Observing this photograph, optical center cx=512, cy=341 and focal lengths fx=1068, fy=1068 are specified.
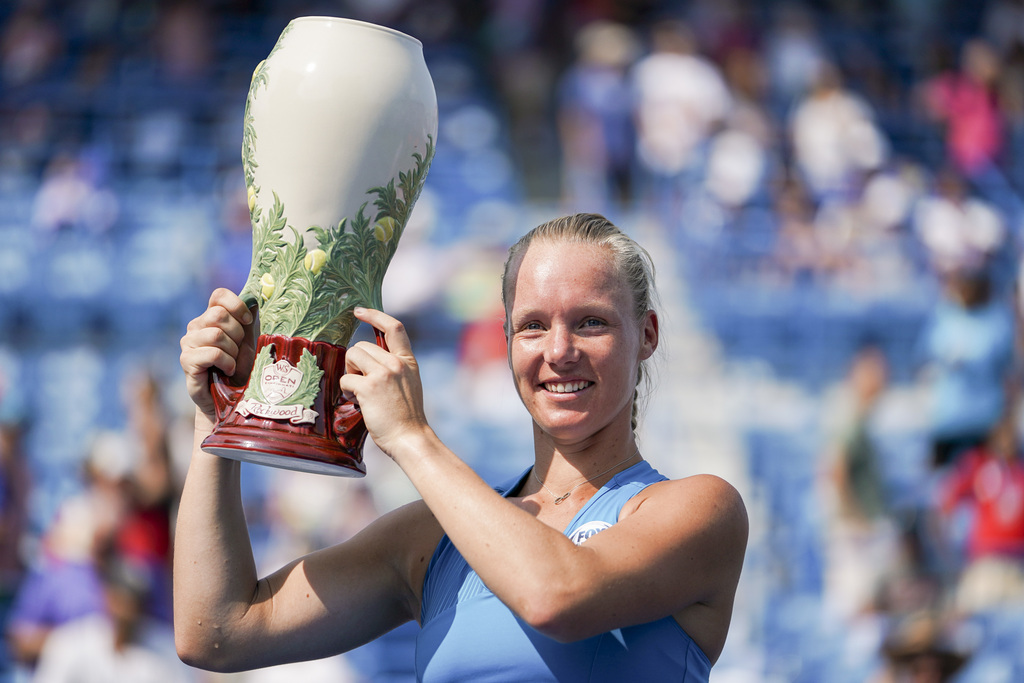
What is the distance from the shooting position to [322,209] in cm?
149

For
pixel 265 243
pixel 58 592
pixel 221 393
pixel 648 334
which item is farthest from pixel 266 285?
pixel 58 592

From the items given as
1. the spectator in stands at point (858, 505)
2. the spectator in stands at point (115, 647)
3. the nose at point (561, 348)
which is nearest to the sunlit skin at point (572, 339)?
the nose at point (561, 348)

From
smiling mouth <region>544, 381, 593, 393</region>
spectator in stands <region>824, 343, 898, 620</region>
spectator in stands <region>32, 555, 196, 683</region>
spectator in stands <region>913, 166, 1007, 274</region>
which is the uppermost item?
smiling mouth <region>544, 381, 593, 393</region>

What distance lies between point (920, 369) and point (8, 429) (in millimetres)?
4904

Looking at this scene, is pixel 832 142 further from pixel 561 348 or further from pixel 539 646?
pixel 539 646

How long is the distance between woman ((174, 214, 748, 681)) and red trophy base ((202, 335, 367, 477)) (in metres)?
0.07

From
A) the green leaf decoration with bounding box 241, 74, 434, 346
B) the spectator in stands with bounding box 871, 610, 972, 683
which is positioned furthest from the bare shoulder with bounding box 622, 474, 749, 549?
the spectator in stands with bounding box 871, 610, 972, 683

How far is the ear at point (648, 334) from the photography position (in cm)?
155

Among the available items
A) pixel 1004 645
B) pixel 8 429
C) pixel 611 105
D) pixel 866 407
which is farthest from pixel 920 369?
pixel 8 429

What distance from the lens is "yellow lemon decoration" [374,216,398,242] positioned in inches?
60.1

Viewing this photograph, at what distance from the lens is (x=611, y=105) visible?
22.6 feet

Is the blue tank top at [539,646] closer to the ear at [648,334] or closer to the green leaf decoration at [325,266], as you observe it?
the ear at [648,334]

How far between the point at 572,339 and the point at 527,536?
33 cm

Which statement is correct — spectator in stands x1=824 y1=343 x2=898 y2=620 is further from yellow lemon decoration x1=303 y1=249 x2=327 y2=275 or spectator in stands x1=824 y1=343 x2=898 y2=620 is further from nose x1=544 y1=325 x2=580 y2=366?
yellow lemon decoration x1=303 y1=249 x2=327 y2=275
